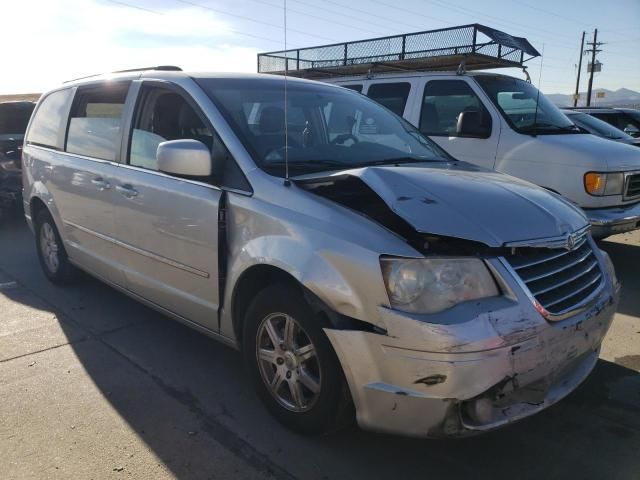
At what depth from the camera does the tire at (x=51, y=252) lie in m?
5.03

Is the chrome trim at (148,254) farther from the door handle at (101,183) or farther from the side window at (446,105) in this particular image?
the side window at (446,105)

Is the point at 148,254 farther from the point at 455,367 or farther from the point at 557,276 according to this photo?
the point at 557,276

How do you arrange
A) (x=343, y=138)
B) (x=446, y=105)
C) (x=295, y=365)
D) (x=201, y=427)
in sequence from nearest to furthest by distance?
1. (x=295, y=365)
2. (x=201, y=427)
3. (x=343, y=138)
4. (x=446, y=105)

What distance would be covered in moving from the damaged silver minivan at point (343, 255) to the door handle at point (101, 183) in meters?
0.02

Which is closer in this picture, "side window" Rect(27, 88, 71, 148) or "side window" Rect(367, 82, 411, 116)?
"side window" Rect(27, 88, 71, 148)

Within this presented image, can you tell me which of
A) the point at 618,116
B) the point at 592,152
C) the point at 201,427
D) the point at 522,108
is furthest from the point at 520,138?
the point at 618,116

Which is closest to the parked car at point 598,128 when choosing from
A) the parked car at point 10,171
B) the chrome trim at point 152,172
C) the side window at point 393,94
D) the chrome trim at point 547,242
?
the side window at point 393,94

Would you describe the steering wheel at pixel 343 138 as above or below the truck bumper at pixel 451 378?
above

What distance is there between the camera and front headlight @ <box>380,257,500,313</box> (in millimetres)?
2250

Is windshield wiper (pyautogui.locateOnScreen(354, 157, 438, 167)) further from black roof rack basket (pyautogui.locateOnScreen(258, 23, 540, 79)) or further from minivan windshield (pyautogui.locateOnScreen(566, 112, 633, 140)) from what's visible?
minivan windshield (pyautogui.locateOnScreen(566, 112, 633, 140))

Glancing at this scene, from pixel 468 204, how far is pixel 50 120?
425 cm

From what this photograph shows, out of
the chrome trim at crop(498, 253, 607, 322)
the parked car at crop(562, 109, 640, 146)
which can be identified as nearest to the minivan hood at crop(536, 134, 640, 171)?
the chrome trim at crop(498, 253, 607, 322)

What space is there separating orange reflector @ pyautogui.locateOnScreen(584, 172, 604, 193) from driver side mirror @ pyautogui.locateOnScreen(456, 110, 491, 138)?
116 cm

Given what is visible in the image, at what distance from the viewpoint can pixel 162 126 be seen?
3672 millimetres
